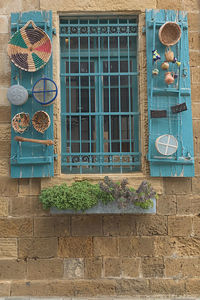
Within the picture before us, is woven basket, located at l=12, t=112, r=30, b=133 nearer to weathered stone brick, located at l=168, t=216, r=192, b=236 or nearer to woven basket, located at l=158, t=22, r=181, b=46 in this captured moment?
woven basket, located at l=158, t=22, r=181, b=46

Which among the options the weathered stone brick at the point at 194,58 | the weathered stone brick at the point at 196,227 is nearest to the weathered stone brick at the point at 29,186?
the weathered stone brick at the point at 196,227

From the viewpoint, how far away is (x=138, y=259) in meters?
3.77

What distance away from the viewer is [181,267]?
12.4 feet

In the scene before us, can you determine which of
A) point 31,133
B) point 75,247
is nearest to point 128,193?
point 75,247

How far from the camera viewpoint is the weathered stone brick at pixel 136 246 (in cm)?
378

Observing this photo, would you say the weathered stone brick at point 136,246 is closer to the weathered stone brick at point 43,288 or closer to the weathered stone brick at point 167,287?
the weathered stone brick at point 167,287

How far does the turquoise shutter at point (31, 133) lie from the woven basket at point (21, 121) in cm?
6

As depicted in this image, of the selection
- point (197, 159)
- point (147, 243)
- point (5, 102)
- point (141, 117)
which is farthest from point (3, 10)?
point (147, 243)

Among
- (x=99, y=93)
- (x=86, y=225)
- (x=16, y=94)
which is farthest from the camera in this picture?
(x=99, y=93)

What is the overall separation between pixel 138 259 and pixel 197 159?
153 cm

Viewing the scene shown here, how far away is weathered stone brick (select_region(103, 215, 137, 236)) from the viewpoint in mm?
→ 3803

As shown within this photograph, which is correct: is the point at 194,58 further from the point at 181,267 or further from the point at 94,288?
the point at 94,288

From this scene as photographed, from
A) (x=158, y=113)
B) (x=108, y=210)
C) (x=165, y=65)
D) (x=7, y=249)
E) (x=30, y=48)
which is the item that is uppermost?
(x=30, y=48)

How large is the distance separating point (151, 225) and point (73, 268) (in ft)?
3.76
